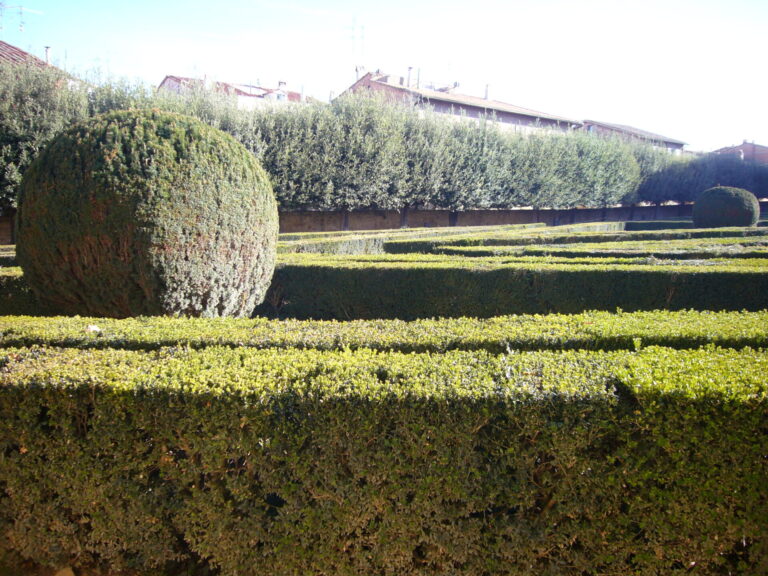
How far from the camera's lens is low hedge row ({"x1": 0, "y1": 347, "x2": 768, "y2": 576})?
233cm

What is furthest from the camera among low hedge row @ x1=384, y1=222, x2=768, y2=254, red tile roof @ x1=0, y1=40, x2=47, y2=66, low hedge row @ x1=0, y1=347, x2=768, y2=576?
red tile roof @ x1=0, y1=40, x2=47, y2=66

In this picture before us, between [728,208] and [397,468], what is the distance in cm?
2858

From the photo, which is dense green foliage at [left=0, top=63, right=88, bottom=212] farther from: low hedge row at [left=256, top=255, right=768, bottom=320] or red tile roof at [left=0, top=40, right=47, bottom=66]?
low hedge row at [left=256, top=255, right=768, bottom=320]

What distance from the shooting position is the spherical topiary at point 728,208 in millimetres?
25453

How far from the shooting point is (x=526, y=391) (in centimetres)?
242

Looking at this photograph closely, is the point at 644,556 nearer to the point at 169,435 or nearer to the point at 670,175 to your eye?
the point at 169,435

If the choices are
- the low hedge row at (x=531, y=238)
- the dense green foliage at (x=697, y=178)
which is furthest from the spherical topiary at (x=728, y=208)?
the dense green foliage at (x=697, y=178)

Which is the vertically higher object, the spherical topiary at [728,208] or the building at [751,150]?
the building at [751,150]

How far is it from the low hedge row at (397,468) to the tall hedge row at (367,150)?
15.3 m

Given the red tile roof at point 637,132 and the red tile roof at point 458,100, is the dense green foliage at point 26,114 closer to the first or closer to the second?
the red tile roof at point 458,100

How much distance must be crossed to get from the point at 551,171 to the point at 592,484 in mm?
30290

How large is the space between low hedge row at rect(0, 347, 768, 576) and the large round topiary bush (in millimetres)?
2786

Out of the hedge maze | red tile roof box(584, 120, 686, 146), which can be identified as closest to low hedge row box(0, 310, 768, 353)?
the hedge maze

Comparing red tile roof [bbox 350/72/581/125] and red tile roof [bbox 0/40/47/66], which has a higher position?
red tile roof [bbox 350/72/581/125]
